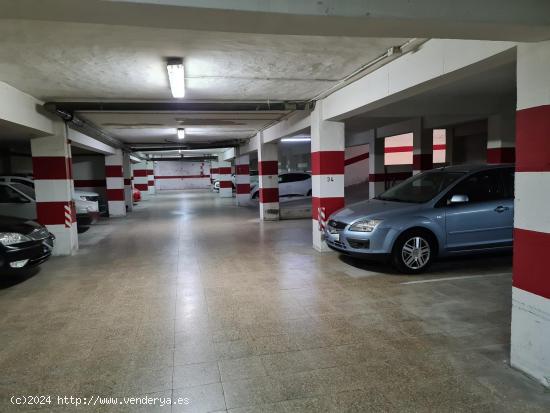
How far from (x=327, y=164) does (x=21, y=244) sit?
201 inches

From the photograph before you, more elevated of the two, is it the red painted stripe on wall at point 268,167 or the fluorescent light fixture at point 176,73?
the fluorescent light fixture at point 176,73

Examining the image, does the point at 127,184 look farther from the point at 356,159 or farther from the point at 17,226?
the point at 356,159

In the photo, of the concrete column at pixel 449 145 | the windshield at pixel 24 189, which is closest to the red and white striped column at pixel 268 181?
the windshield at pixel 24 189

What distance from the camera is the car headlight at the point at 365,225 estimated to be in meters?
5.48

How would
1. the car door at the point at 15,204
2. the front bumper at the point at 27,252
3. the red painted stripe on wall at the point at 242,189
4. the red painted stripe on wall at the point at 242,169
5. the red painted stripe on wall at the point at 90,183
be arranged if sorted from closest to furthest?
the front bumper at the point at 27,252
the car door at the point at 15,204
the red painted stripe on wall at the point at 90,183
the red painted stripe on wall at the point at 242,169
the red painted stripe on wall at the point at 242,189

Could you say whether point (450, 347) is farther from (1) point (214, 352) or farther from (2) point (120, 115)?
(2) point (120, 115)

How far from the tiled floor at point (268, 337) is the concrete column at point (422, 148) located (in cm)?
639

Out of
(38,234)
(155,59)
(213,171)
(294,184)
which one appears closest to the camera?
(155,59)

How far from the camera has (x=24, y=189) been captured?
30.9ft

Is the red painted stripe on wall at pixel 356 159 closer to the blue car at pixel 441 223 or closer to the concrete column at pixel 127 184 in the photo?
the concrete column at pixel 127 184

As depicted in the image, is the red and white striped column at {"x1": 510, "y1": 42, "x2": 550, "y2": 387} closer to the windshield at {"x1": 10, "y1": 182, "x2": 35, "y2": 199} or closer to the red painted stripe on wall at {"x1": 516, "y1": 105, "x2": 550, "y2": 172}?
the red painted stripe on wall at {"x1": 516, "y1": 105, "x2": 550, "y2": 172}

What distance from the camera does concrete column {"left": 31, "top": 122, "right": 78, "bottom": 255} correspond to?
743 centimetres

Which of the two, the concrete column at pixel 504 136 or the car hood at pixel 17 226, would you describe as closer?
the car hood at pixel 17 226

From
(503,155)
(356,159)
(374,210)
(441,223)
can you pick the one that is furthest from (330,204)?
(356,159)
